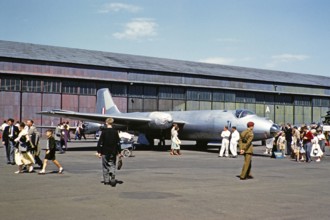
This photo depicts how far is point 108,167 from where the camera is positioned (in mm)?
11938

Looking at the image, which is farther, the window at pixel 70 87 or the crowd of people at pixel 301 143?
the window at pixel 70 87

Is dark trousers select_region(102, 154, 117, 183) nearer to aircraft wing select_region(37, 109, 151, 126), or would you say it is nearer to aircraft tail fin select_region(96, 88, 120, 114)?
aircraft wing select_region(37, 109, 151, 126)

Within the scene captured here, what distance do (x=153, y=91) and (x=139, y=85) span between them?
2.23 m

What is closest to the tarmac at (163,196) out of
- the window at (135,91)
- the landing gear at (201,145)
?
the landing gear at (201,145)

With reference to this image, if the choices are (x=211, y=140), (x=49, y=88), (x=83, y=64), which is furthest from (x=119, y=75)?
(x=211, y=140)

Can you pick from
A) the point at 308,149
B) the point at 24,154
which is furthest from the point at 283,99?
the point at 24,154

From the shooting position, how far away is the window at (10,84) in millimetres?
46919

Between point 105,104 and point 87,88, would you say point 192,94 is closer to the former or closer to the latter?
point 87,88

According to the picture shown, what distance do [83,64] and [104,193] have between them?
142 feet

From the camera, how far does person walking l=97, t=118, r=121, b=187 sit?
11.9 m

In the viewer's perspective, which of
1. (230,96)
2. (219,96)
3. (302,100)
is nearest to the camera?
(219,96)

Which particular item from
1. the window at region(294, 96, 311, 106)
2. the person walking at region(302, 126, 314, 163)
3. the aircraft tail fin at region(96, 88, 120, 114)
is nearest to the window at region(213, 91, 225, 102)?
the window at region(294, 96, 311, 106)

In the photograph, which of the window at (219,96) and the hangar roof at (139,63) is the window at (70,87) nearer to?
the hangar roof at (139,63)

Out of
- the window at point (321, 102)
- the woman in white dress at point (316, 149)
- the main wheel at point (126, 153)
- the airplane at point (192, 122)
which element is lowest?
the main wheel at point (126, 153)
